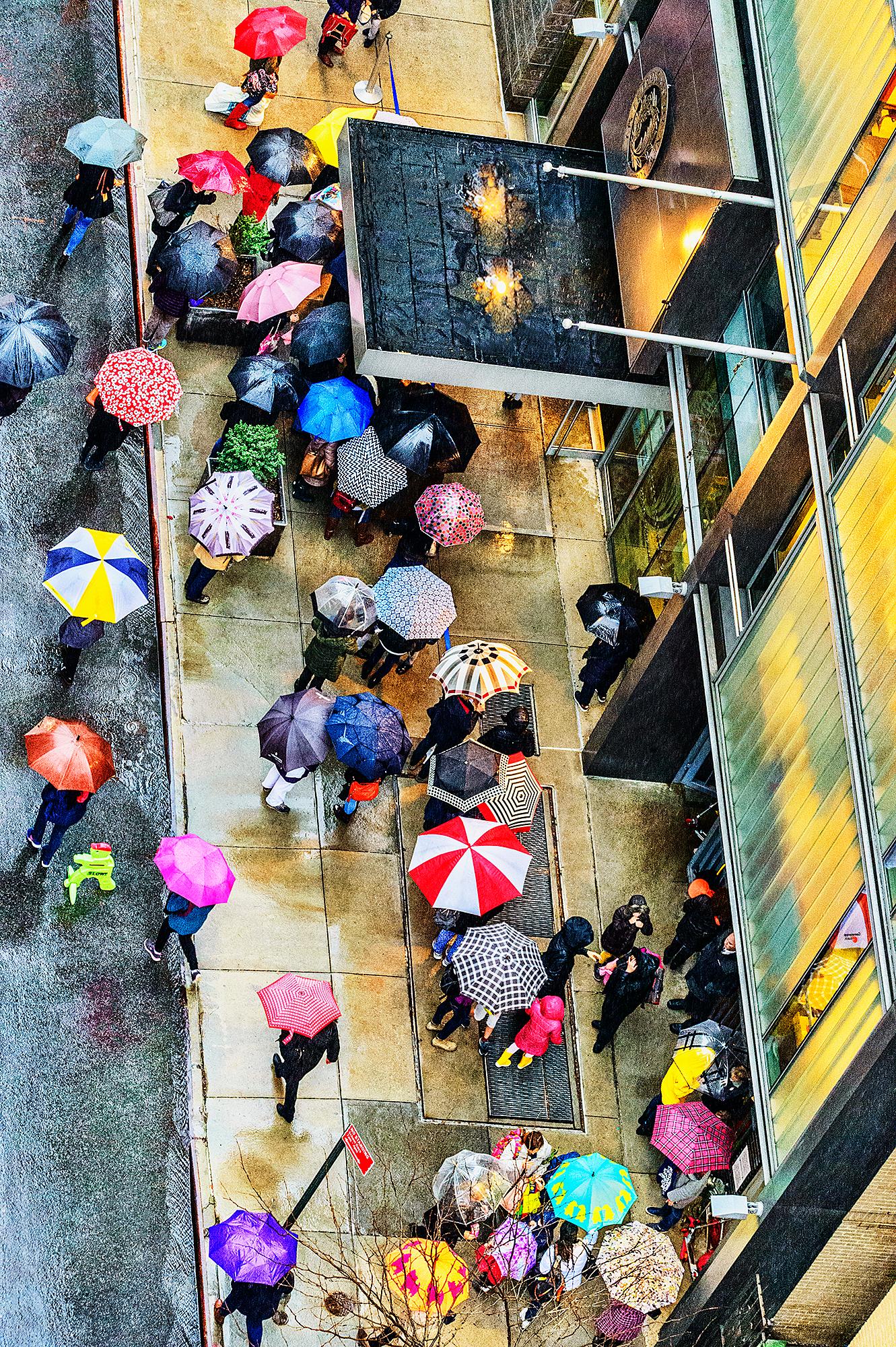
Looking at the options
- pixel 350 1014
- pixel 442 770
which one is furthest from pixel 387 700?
pixel 350 1014

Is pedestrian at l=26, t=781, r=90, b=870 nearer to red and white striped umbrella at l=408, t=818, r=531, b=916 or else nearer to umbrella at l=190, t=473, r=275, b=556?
umbrella at l=190, t=473, r=275, b=556

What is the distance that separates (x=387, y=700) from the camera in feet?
81.0

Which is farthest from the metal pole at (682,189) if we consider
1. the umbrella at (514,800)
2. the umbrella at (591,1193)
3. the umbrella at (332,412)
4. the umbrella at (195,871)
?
the umbrella at (591,1193)

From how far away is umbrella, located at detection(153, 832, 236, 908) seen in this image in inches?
800

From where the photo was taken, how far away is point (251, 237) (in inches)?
1021

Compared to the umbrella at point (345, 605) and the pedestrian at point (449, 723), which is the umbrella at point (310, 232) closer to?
the umbrella at point (345, 605)

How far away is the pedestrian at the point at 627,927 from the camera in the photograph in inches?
870

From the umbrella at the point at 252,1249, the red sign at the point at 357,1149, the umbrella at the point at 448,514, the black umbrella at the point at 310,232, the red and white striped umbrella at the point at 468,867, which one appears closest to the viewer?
the umbrella at the point at 252,1249

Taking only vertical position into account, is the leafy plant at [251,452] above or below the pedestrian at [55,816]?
above

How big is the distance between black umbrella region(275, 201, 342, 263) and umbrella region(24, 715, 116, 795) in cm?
785

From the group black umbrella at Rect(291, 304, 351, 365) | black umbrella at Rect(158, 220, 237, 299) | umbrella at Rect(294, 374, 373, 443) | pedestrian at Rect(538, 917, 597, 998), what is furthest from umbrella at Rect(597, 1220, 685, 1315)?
black umbrella at Rect(158, 220, 237, 299)

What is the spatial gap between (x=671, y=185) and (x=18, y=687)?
363 inches

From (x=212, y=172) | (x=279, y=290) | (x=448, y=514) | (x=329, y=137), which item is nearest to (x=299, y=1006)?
Answer: (x=448, y=514)

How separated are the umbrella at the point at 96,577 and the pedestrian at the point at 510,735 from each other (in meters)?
4.72
